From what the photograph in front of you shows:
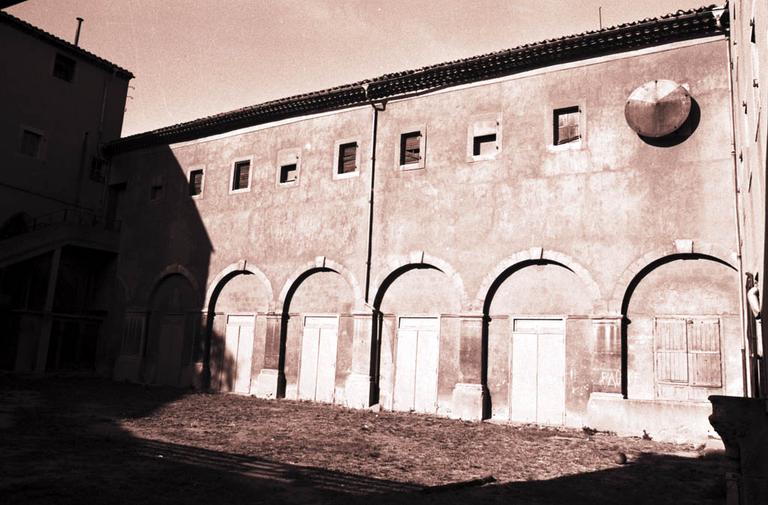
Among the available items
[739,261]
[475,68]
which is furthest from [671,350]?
[475,68]

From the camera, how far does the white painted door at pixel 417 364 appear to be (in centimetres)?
1716

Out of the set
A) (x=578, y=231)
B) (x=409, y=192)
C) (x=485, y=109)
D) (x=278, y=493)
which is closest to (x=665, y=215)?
(x=578, y=231)

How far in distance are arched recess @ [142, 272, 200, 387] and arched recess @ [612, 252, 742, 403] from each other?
48.5 feet

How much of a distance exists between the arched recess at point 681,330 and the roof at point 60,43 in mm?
24787

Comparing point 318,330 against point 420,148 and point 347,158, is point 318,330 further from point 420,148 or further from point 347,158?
point 420,148

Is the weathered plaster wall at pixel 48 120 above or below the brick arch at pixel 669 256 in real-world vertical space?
above

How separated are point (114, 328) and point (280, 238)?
29.3 ft

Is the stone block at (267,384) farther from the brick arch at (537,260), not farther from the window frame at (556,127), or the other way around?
the window frame at (556,127)

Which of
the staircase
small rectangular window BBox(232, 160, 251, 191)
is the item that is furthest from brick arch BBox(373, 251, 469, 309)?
the staircase

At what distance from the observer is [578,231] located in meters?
15.6

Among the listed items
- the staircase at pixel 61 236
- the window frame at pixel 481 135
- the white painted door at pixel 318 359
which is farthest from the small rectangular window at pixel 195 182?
the window frame at pixel 481 135

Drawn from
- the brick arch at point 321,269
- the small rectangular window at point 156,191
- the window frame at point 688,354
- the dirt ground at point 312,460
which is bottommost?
the dirt ground at point 312,460

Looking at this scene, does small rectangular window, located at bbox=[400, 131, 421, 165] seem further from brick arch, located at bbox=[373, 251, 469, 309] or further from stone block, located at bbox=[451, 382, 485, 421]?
stone block, located at bbox=[451, 382, 485, 421]

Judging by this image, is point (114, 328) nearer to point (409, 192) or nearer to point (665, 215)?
point (409, 192)
